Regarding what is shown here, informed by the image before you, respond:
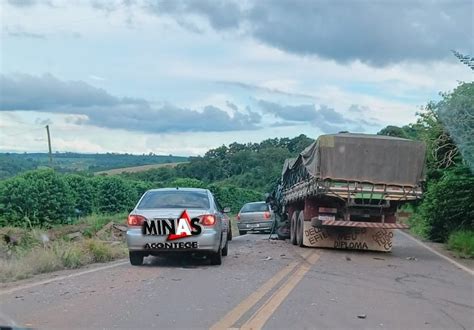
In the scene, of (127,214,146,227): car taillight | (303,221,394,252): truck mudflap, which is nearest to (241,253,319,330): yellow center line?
(127,214,146,227): car taillight

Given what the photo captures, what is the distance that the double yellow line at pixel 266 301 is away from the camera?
778 cm

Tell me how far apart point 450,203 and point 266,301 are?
14255mm

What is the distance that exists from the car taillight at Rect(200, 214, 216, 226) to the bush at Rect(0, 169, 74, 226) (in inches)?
742

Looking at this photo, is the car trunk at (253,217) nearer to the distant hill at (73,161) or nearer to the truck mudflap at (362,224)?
the truck mudflap at (362,224)

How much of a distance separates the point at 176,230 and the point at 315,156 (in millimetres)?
6187

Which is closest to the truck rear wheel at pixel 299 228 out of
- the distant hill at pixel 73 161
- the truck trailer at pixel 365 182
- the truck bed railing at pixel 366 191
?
the truck trailer at pixel 365 182

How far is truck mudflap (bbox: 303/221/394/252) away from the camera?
710 inches

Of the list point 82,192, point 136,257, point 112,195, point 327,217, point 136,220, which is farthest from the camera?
point 112,195

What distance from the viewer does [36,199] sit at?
31.0 m

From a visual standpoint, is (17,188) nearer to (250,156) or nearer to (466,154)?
(466,154)

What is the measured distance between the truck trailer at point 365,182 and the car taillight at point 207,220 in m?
4.79

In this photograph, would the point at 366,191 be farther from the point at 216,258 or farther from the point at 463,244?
the point at 216,258

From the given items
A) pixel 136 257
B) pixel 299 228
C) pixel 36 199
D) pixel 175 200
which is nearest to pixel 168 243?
pixel 136 257

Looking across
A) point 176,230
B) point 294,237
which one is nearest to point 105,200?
point 294,237
